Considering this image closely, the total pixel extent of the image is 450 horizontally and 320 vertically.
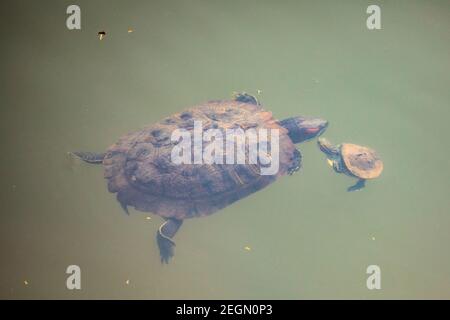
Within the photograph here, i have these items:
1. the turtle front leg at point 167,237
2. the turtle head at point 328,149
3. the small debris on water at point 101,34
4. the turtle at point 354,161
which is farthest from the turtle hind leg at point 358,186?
the small debris on water at point 101,34

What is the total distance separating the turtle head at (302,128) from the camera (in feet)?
9.00

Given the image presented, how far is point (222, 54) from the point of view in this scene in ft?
9.87

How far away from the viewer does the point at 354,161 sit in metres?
2.68

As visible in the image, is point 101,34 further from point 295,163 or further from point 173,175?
point 295,163

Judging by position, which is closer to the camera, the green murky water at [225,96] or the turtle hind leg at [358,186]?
the green murky water at [225,96]

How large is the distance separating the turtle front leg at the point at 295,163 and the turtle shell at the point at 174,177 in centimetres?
3

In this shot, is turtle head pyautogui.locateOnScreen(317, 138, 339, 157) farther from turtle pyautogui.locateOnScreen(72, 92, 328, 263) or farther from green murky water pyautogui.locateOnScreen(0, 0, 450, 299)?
turtle pyautogui.locateOnScreen(72, 92, 328, 263)

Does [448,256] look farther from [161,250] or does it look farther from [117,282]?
[117,282]

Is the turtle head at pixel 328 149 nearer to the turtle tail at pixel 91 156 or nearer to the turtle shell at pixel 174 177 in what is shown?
the turtle shell at pixel 174 177

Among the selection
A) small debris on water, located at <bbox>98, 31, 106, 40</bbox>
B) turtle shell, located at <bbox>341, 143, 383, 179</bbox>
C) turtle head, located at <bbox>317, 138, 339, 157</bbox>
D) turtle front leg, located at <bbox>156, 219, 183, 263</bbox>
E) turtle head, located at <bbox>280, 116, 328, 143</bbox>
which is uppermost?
small debris on water, located at <bbox>98, 31, 106, 40</bbox>

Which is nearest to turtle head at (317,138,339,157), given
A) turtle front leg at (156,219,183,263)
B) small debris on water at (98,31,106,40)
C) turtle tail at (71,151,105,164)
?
turtle front leg at (156,219,183,263)

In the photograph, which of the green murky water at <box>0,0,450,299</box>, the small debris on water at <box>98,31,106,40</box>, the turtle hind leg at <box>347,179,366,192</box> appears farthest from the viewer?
the small debris on water at <box>98,31,106,40</box>

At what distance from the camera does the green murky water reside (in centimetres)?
248

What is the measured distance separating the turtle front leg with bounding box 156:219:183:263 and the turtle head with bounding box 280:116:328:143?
83 cm
